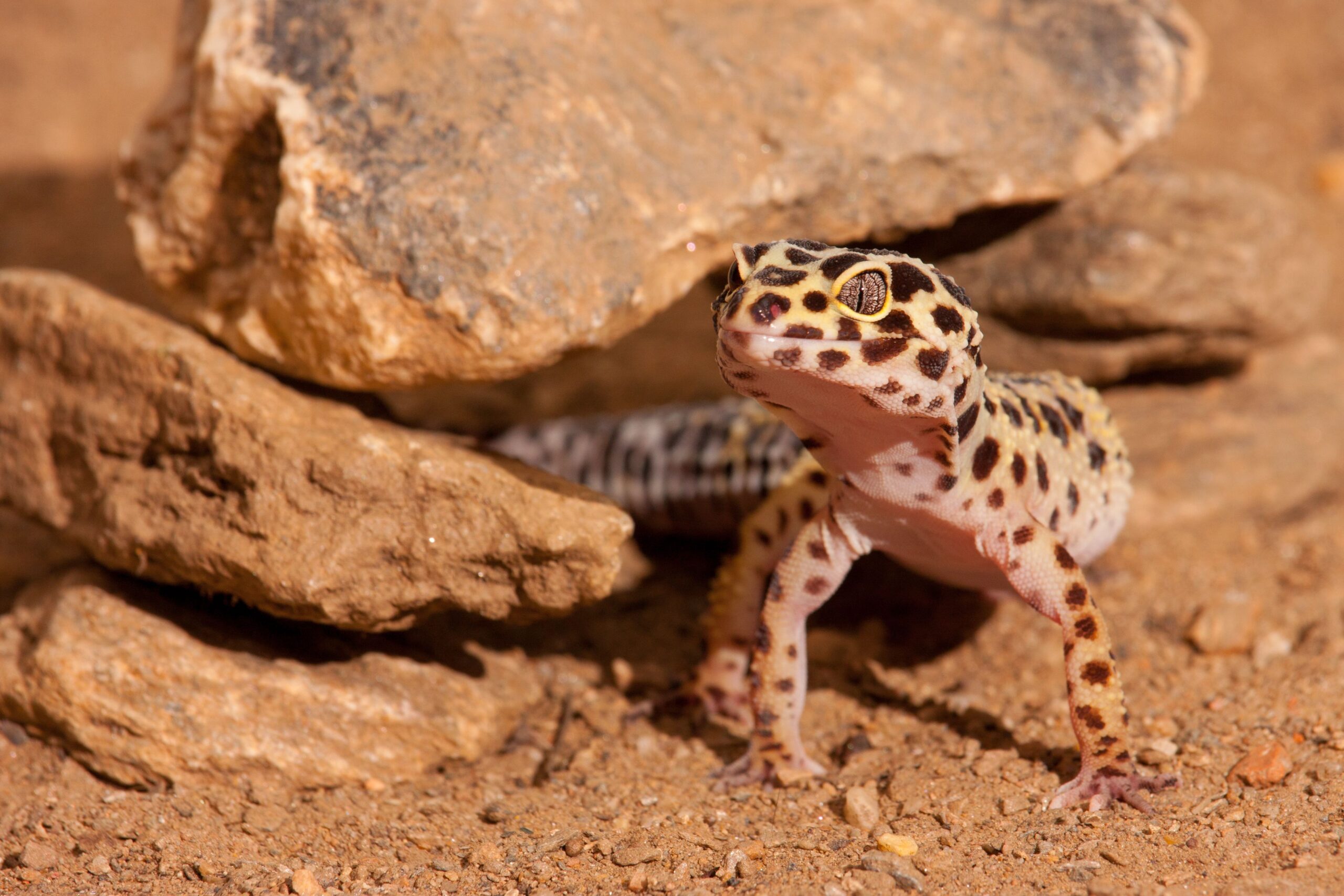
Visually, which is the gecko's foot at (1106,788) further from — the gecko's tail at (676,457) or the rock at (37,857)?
the rock at (37,857)

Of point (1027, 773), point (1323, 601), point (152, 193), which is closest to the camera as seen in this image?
point (1027, 773)

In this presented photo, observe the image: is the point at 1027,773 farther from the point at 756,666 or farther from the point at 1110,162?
the point at 1110,162

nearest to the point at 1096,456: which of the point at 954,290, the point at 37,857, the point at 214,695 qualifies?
the point at 954,290

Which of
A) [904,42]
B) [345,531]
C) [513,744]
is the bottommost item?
[513,744]

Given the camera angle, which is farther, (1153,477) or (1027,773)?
(1153,477)

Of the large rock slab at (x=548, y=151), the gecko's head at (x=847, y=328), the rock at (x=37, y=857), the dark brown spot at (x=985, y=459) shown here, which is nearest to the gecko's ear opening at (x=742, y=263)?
the gecko's head at (x=847, y=328)

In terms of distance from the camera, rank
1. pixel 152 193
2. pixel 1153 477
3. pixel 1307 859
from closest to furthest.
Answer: pixel 1307 859 < pixel 152 193 < pixel 1153 477

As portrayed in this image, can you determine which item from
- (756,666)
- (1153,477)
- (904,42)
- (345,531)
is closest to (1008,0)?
→ (904,42)

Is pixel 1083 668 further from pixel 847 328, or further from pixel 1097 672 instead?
pixel 847 328

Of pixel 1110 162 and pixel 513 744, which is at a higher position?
pixel 1110 162

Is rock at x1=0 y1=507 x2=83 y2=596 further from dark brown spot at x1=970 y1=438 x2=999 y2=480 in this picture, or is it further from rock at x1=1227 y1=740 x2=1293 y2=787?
rock at x1=1227 y1=740 x2=1293 y2=787
